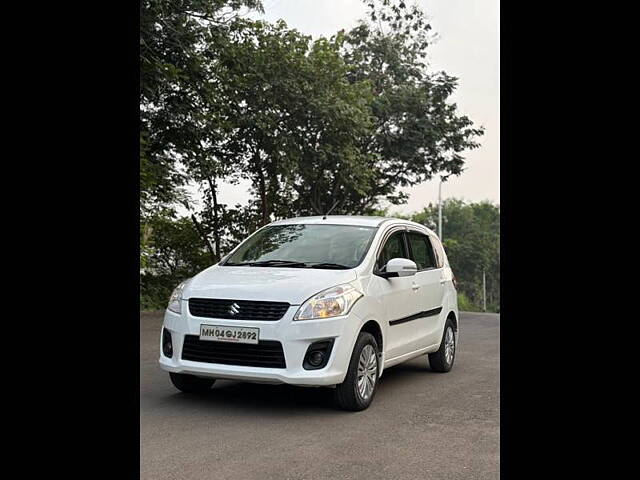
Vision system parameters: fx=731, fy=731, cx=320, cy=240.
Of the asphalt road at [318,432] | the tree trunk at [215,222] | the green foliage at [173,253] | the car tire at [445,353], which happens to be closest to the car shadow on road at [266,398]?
the asphalt road at [318,432]

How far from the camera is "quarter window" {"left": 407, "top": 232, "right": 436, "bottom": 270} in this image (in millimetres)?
8617

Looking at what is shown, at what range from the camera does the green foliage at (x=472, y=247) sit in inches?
2242

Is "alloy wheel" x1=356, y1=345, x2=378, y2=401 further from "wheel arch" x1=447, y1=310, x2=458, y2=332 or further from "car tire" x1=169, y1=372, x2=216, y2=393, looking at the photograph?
"wheel arch" x1=447, y1=310, x2=458, y2=332

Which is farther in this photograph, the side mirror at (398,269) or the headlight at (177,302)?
→ the side mirror at (398,269)

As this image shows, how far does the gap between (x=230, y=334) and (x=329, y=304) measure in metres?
0.91

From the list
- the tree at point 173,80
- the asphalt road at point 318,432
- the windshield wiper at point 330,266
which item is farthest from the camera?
the tree at point 173,80

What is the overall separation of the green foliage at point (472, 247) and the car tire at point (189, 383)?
48.5 m

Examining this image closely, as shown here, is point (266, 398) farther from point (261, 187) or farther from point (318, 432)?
point (261, 187)

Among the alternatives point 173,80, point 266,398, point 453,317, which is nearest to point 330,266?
point 266,398

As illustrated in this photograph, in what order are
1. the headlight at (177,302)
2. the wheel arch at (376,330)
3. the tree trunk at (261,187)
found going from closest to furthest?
the headlight at (177,302) → the wheel arch at (376,330) → the tree trunk at (261,187)

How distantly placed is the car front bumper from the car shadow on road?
1.65 ft

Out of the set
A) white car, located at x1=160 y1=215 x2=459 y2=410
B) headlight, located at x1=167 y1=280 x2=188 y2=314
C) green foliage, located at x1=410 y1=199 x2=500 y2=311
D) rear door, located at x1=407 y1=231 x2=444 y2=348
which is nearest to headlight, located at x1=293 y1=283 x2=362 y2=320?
white car, located at x1=160 y1=215 x2=459 y2=410

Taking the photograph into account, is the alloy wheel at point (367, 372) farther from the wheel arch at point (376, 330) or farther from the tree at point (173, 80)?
the tree at point (173, 80)
